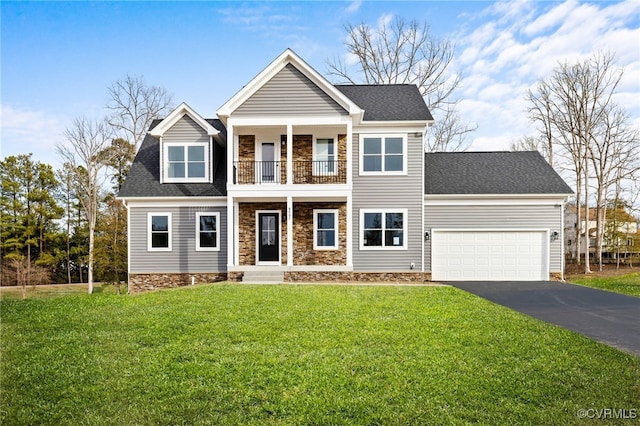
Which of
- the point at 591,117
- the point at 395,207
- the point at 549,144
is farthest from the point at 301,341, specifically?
the point at 549,144

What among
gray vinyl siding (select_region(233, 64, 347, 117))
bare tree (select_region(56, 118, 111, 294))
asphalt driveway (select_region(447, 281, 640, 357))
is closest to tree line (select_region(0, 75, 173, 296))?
bare tree (select_region(56, 118, 111, 294))

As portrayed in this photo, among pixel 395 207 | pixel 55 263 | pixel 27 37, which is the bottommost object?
pixel 55 263

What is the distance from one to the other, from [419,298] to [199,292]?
626 centimetres

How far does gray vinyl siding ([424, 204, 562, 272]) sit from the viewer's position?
15250 millimetres

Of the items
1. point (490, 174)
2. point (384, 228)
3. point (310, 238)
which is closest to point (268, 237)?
point (310, 238)

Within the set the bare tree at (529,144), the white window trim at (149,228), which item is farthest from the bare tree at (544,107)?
the white window trim at (149,228)

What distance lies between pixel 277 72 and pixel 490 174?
989 centimetres

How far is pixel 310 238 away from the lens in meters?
15.5

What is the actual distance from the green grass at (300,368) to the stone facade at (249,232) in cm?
708

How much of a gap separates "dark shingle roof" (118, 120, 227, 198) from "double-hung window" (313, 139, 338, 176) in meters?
3.98

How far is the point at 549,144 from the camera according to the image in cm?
2792

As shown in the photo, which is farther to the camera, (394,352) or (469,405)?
(394,352)

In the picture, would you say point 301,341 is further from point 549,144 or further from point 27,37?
point 549,144

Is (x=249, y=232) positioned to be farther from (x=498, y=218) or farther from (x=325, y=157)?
(x=498, y=218)
